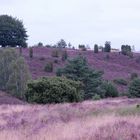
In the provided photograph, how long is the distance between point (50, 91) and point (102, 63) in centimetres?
6810

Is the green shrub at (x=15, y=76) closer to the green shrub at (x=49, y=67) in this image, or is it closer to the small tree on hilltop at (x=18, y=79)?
the small tree on hilltop at (x=18, y=79)

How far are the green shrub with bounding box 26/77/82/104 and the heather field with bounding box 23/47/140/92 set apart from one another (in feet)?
138

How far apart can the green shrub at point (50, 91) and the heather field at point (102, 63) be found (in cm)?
4202

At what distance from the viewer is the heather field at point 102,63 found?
284 feet

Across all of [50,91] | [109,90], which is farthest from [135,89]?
[50,91]

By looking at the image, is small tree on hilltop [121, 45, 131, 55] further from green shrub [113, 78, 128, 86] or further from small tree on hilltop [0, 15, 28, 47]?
green shrub [113, 78, 128, 86]

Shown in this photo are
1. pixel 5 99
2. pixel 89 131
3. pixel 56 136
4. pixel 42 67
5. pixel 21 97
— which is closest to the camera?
pixel 56 136

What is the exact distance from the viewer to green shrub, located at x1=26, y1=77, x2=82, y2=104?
112 ft

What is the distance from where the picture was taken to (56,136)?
1131 cm

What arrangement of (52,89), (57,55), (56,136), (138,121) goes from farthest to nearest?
(57,55)
(52,89)
(138,121)
(56,136)

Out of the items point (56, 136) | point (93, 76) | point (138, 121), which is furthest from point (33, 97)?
point (93, 76)

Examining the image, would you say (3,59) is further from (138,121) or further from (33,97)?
(138,121)

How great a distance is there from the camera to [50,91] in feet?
112

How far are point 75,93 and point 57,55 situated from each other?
61.4m
